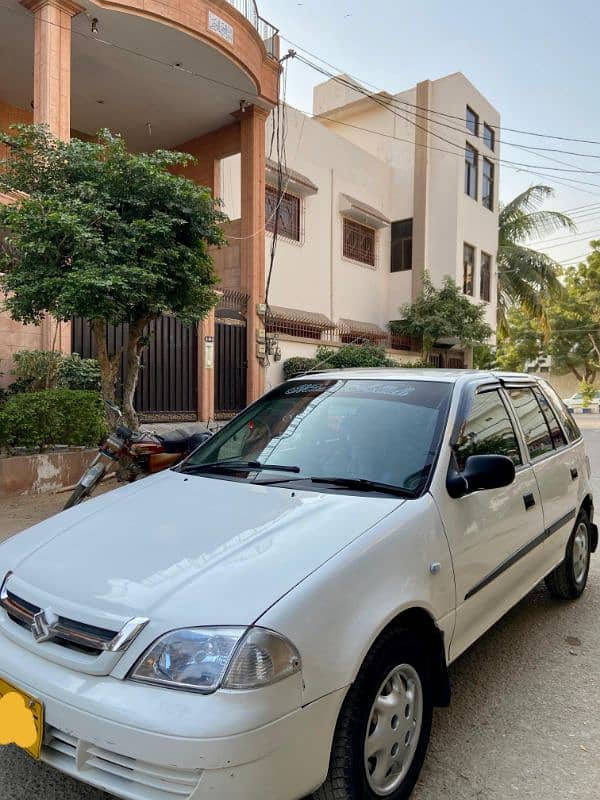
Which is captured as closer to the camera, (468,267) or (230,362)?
(230,362)

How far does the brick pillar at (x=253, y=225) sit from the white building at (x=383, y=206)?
224 cm

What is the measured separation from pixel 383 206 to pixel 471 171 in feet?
11.4

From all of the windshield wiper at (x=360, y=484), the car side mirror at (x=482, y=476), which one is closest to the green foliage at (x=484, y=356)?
→ the car side mirror at (x=482, y=476)

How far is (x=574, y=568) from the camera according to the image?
165 inches

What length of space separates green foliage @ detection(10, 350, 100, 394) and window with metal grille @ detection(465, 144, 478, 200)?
16.3m

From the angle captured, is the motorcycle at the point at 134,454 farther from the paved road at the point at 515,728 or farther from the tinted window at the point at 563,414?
the paved road at the point at 515,728

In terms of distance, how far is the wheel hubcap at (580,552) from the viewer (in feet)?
13.8

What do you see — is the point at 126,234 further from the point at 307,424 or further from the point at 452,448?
the point at 452,448

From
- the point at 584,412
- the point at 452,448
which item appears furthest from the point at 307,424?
the point at 584,412

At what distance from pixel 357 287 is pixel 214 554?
17893 mm

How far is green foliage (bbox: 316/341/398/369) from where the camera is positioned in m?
14.7

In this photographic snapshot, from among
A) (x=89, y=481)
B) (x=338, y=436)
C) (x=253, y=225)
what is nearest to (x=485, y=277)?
(x=253, y=225)

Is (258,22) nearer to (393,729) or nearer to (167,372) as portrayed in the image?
(167,372)

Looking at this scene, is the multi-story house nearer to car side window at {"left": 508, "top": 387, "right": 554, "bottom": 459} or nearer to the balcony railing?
the balcony railing
